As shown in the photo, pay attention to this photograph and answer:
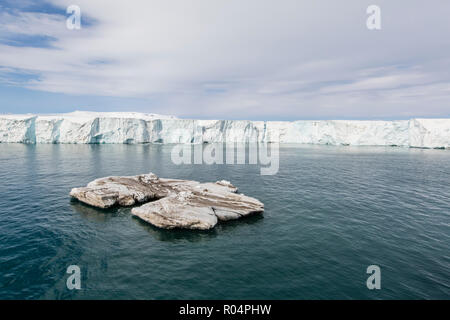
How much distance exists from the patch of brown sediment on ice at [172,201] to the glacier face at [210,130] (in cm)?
9293

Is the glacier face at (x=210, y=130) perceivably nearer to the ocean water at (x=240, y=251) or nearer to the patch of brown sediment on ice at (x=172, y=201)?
the ocean water at (x=240, y=251)

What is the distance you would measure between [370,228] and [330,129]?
125653mm

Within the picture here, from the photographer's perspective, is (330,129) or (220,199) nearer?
(220,199)

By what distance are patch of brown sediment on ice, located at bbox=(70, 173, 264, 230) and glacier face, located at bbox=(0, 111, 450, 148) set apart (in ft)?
305

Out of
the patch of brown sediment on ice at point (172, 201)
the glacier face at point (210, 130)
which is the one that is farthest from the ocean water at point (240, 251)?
the glacier face at point (210, 130)

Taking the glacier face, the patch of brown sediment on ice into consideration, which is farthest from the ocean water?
the glacier face

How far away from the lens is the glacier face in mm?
103875

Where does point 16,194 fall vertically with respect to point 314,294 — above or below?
above

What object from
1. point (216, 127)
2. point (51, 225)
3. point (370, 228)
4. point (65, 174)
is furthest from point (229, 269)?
point (216, 127)

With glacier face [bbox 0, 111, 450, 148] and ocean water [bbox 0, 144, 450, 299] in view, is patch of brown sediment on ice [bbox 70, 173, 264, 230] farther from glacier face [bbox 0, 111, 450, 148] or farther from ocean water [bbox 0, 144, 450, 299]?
glacier face [bbox 0, 111, 450, 148]

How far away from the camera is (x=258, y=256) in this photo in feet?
54.1

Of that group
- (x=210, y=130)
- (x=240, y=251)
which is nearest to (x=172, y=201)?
(x=240, y=251)
